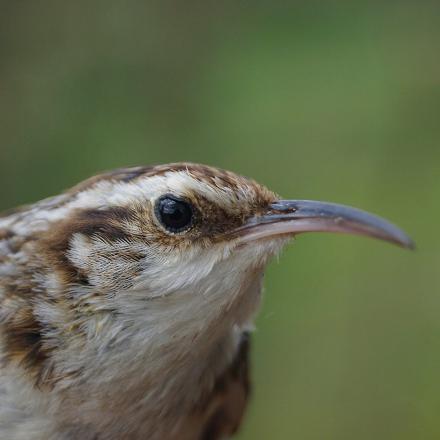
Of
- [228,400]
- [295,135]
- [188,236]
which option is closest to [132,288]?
[188,236]

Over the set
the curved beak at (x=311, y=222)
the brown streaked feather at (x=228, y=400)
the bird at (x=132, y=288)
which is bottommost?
the brown streaked feather at (x=228, y=400)

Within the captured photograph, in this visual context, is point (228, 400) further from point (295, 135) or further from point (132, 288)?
point (295, 135)

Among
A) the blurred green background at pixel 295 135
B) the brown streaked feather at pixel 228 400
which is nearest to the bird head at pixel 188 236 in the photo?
the brown streaked feather at pixel 228 400

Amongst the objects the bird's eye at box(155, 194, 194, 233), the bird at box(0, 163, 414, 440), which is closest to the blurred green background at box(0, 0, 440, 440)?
the bird at box(0, 163, 414, 440)

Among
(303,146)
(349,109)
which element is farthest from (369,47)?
(303,146)

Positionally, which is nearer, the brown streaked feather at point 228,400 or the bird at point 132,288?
the bird at point 132,288

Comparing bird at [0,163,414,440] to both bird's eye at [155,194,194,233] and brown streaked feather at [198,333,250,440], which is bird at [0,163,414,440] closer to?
bird's eye at [155,194,194,233]

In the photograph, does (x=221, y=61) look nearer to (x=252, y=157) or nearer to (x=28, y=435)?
(x=252, y=157)

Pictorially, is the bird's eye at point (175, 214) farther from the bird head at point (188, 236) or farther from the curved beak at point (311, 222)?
the curved beak at point (311, 222)
